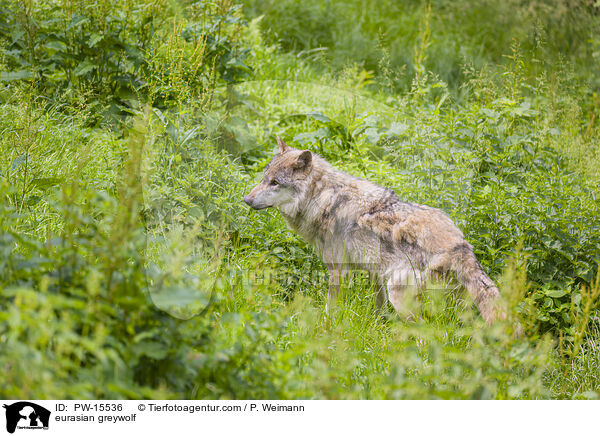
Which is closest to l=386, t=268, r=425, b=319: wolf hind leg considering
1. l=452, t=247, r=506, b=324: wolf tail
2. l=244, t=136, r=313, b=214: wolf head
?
l=452, t=247, r=506, b=324: wolf tail

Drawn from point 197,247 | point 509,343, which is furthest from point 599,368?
point 197,247

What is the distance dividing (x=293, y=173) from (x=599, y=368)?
2.79 metres

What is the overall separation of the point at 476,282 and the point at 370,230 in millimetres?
911

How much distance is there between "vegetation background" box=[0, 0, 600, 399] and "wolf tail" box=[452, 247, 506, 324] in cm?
16

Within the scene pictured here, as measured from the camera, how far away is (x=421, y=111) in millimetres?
5352

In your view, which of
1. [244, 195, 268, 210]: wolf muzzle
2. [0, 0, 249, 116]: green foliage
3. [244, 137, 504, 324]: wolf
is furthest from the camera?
[0, 0, 249, 116]: green foliage

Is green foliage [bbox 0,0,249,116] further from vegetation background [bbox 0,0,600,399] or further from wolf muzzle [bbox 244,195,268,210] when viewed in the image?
wolf muzzle [bbox 244,195,268,210]

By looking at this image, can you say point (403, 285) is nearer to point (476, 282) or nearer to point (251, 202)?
point (476, 282)

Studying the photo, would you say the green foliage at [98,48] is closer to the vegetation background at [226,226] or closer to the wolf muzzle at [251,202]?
the vegetation background at [226,226]

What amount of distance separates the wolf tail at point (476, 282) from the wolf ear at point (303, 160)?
1.47 metres
